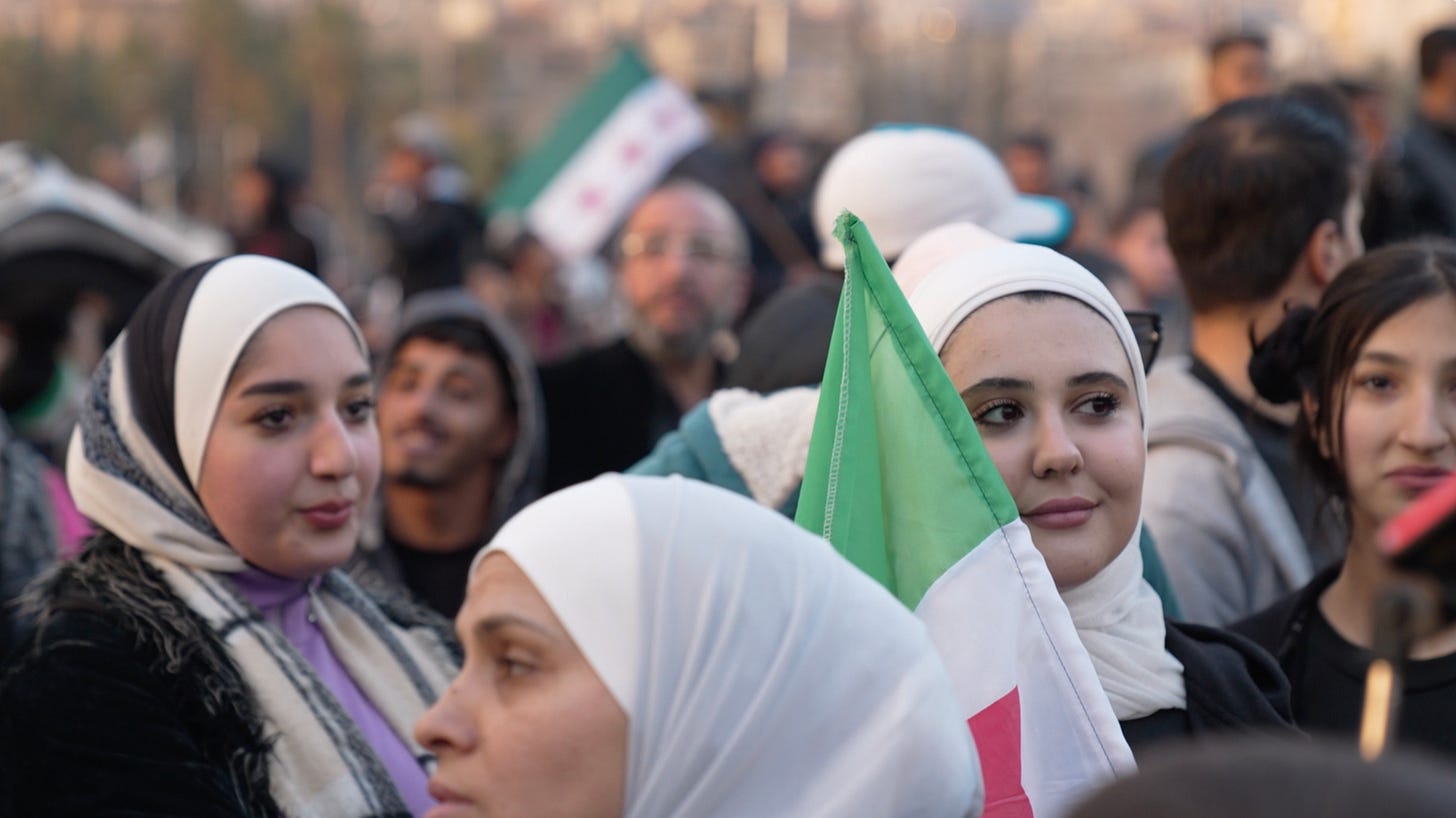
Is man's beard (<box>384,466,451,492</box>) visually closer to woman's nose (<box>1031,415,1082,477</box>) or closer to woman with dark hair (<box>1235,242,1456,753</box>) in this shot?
woman with dark hair (<box>1235,242,1456,753</box>)

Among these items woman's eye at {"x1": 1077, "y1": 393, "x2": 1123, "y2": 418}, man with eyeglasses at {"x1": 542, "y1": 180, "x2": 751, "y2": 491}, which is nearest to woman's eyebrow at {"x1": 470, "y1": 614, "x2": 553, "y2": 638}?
Result: woman's eye at {"x1": 1077, "y1": 393, "x2": 1123, "y2": 418}

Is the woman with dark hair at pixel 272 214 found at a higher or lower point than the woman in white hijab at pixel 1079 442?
higher

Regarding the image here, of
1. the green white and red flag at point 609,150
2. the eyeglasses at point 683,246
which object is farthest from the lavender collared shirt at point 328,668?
the green white and red flag at point 609,150

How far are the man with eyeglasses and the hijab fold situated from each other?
8.78ft

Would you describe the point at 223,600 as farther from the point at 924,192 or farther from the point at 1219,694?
the point at 924,192

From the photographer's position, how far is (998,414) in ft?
9.39

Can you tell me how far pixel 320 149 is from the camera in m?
63.9

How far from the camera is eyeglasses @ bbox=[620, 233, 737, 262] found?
7.02 meters

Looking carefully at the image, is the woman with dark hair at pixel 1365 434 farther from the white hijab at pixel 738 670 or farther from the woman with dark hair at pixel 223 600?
the woman with dark hair at pixel 223 600

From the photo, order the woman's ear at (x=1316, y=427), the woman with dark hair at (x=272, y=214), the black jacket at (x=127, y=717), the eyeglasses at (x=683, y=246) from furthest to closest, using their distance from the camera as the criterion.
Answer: the woman with dark hair at (x=272, y=214) < the eyeglasses at (x=683, y=246) < the woman's ear at (x=1316, y=427) < the black jacket at (x=127, y=717)

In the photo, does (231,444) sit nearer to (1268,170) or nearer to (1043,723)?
(1043,723)

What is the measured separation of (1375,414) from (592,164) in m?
6.65

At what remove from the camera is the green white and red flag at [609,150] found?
9.57 meters

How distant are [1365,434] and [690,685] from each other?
1.73 m
